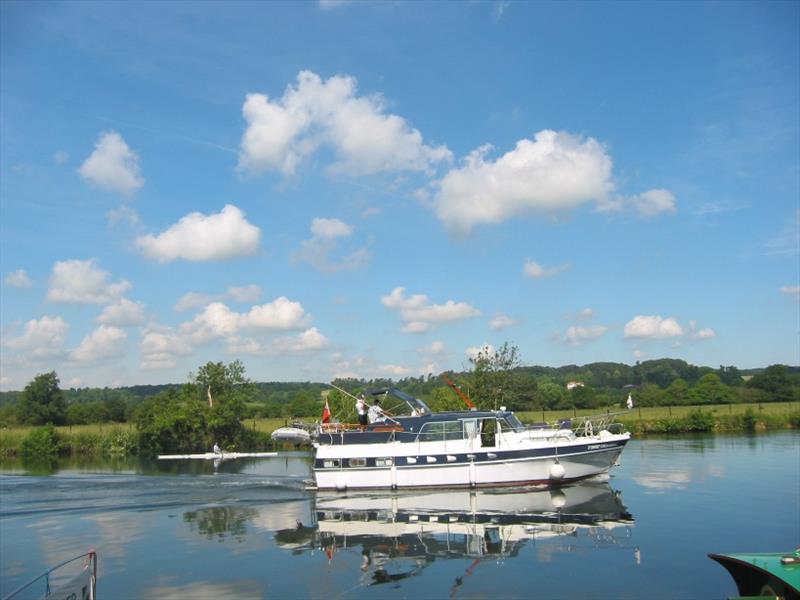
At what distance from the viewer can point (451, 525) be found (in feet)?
69.7

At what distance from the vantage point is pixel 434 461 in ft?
92.7

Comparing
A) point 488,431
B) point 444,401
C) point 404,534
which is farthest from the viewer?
point 444,401

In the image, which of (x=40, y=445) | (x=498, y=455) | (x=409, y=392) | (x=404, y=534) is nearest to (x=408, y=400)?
(x=498, y=455)

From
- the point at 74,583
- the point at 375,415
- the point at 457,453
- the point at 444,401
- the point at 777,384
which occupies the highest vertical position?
the point at 375,415

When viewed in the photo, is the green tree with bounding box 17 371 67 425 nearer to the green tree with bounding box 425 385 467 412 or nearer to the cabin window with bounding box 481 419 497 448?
the green tree with bounding box 425 385 467 412

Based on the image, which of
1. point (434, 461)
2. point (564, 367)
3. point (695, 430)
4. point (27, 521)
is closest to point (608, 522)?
point (434, 461)

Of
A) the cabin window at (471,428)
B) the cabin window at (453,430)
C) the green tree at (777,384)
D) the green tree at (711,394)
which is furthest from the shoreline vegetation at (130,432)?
the cabin window at (471,428)

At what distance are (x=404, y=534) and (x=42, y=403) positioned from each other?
7282 cm

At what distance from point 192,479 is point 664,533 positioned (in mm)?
23190

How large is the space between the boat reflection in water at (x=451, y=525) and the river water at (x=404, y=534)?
7 centimetres

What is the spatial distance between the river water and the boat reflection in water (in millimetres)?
70

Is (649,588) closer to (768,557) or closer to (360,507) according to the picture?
(768,557)

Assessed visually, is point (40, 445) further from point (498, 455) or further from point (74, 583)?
point (74, 583)

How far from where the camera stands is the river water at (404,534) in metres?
15.0
